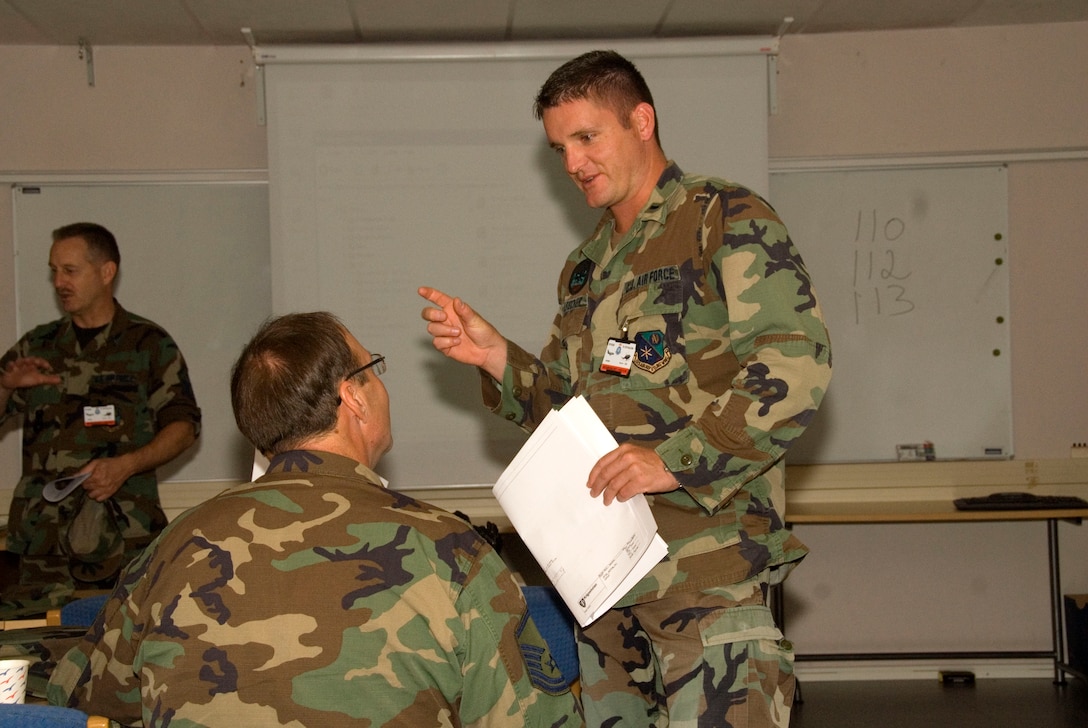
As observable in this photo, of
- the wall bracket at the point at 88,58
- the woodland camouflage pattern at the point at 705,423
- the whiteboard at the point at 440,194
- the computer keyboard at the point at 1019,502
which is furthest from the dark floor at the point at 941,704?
the wall bracket at the point at 88,58

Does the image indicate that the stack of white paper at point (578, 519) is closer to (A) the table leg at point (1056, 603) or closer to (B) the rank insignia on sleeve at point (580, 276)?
(B) the rank insignia on sleeve at point (580, 276)

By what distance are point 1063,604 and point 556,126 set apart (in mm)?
3887

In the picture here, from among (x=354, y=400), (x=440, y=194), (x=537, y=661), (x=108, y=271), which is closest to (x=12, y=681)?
(x=354, y=400)

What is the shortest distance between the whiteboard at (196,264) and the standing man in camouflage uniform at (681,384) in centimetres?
281

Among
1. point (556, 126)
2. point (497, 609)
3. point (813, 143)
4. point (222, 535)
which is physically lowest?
point (497, 609)

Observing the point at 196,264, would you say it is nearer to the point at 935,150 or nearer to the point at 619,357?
the point at 619,357

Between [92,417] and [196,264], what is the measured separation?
1.12m

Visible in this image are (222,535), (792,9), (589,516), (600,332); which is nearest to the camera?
(222,535)

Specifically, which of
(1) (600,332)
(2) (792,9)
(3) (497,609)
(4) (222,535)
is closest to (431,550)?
(3) (497,609)

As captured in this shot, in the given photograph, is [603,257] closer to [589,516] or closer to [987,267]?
[589,516]

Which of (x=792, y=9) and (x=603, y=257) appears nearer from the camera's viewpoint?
(x=603, y=257)

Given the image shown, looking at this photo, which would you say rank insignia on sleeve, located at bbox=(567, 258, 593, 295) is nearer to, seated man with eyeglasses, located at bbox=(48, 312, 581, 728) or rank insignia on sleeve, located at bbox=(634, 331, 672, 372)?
rank insignia on sleeve, located at bbox=(634, 331, 672, 372)

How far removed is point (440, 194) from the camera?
441 cm

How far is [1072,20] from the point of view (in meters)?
4.61
